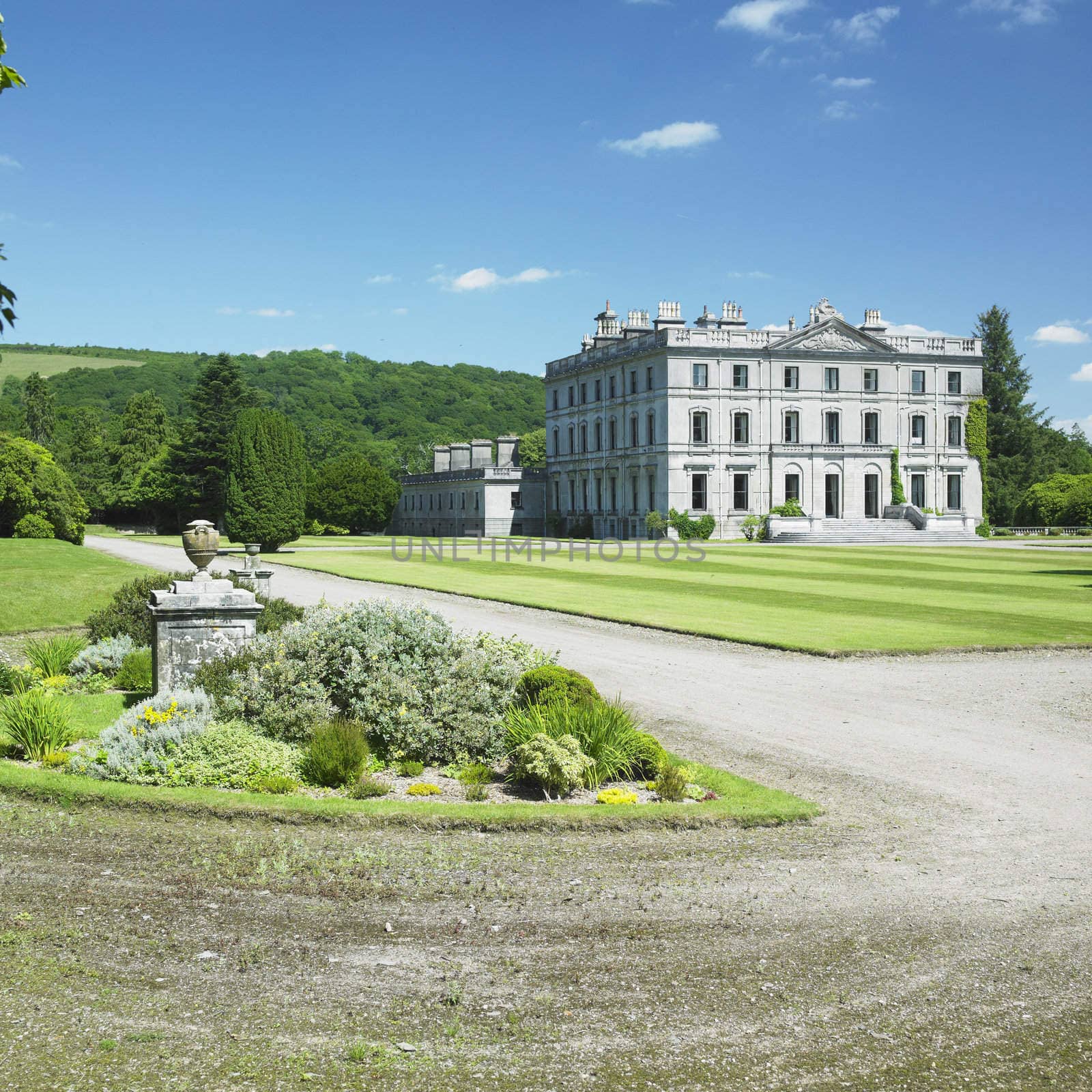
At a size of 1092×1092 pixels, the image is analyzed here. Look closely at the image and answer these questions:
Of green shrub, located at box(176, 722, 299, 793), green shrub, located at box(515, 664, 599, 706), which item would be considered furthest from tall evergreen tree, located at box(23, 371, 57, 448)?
green shrub, located at box(515, 664, 599, 706)

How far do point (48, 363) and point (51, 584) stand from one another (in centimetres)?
14146

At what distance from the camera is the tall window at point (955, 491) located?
76.4m

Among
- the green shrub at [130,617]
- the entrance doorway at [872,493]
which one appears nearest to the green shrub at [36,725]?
the green shrub at [130,617]

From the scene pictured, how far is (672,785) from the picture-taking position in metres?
8.11

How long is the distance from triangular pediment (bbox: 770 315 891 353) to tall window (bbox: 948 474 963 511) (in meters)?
10.5

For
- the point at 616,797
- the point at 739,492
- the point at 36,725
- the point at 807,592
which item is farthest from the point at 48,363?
the point at 616,797

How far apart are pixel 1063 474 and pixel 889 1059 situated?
83055mm

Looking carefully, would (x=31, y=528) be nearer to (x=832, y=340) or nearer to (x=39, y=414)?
(x=832, y=340)

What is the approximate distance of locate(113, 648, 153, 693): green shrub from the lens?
12391mm

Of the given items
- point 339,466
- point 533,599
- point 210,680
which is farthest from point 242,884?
point 339,466

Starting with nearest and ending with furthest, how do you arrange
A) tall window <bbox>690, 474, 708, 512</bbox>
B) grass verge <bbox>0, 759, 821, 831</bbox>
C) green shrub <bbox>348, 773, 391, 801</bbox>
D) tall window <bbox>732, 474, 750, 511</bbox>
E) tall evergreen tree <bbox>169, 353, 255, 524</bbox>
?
grass verge <bbox>0, 759, 821, 831</bbox>
green shrub <bbox>348, 773, 391, 801</bbox>
tall window <bbox>690, 474, 708, 512</bbox>
tall window <bbox>732, 474, 750, 511</bbox>
tall evergreen tree <bbox>169, 353, 255, 524</bbox>

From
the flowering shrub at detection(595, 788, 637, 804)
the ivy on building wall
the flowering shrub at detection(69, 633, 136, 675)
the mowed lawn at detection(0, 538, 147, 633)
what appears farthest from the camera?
the ivy on building wall

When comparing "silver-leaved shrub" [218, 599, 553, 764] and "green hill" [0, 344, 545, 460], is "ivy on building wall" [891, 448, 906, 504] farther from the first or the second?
"silver-leaved shrub" [218, 599, 553, 764]

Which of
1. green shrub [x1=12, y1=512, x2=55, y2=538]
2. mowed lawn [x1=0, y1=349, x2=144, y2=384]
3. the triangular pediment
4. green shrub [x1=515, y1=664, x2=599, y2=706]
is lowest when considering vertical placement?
green shrub [x1=515, y1=664, x2=599, y2=706]
